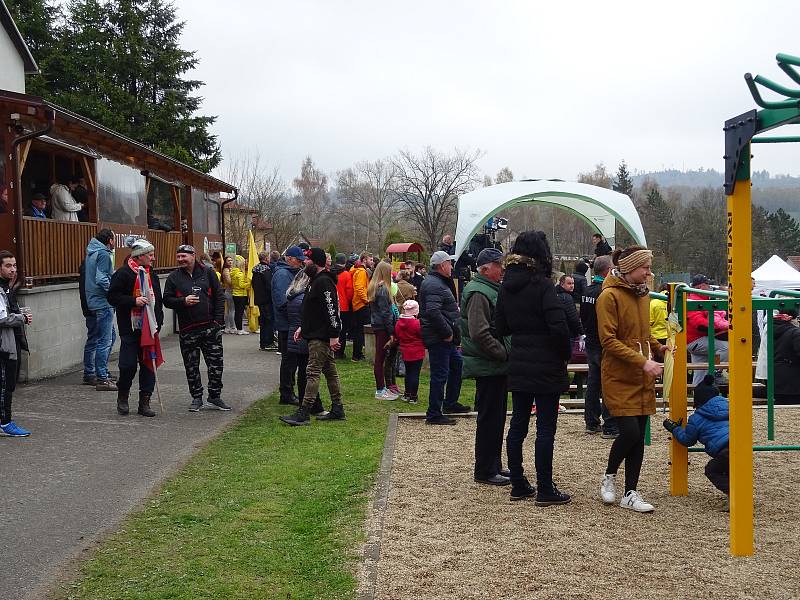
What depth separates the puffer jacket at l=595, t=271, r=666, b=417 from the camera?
6242 mm

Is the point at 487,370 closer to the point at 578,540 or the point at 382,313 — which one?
the point at 578,540

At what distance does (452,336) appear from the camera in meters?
9.66

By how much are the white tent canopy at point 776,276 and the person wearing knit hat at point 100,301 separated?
1335 cm

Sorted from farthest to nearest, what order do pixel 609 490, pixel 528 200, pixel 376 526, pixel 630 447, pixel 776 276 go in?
pixel 776 276 < pixel 528 200 < pixel 609 490 < pixel 630 447 < pixel 376 526

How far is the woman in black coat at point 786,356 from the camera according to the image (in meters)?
10.2

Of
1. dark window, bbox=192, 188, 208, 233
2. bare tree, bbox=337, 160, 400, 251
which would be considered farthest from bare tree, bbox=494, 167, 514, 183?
dark window, bbox=192, 188, 208, 233

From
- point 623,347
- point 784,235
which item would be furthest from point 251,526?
point 784,235

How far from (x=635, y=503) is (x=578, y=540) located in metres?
0.86

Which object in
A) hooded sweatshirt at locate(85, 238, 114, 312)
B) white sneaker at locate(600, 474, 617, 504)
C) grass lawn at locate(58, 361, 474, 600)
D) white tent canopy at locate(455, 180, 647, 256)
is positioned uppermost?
white tent canopy at locate(455, 180, 647, 256)

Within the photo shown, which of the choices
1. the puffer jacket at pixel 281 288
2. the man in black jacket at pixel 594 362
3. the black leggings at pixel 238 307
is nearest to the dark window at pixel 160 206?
the black leggings at pixel 238 307

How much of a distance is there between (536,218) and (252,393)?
2291 inches

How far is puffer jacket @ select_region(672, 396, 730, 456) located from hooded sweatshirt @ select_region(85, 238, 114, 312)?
7.76 m

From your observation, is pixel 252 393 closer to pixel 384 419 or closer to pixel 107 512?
pixel 384 419

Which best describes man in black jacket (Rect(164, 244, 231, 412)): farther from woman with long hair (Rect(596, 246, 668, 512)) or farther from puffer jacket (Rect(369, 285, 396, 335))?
woman with long hair (Rect(596, 246, 668, 512))
